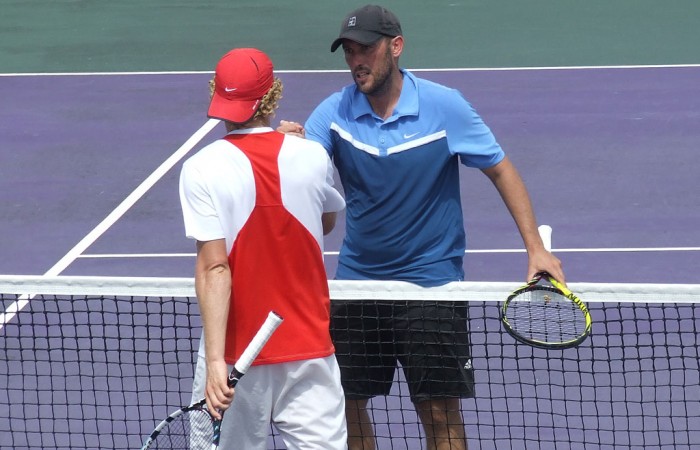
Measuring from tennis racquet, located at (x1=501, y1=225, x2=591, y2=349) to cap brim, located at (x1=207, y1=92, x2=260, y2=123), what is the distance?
3.91ft

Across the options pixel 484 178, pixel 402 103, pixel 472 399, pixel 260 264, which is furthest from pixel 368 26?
pixel 484 178

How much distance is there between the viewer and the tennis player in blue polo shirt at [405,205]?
5277 mm

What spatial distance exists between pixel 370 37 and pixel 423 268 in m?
0.94

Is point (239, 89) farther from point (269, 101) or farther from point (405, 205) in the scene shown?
point (405, 205)

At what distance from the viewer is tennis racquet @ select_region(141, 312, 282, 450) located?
13.9ft

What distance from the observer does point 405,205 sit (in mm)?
5305

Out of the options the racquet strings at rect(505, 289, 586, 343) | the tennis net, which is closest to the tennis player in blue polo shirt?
the racquet strings at rect(505, 289, 586, 343)

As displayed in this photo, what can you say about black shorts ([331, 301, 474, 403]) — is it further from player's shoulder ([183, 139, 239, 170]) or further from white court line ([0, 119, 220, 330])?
white court line ([0, 119, 220, 330])

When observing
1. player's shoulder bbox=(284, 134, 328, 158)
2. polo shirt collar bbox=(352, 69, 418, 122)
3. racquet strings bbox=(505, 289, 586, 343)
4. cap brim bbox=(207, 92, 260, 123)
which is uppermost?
polo shirt collar bbox=(352, 69, 418, 122)

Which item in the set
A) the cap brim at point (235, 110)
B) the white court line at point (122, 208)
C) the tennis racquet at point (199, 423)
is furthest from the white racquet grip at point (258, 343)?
the white court line at point (122, 208)

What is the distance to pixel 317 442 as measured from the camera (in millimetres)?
4523

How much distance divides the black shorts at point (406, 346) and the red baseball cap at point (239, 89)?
3.94 feet

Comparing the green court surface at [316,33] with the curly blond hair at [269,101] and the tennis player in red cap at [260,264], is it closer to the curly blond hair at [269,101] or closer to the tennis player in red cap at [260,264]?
the curly blond hair at [269,101]

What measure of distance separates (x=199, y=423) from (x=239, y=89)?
113 centimetres
